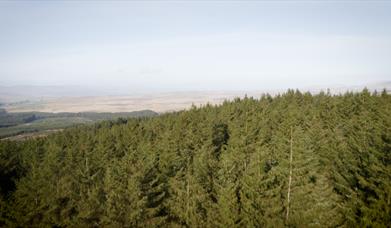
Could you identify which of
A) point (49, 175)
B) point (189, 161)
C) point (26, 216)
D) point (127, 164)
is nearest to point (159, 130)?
point (189, 161)

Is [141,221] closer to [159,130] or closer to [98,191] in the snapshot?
[98,191]

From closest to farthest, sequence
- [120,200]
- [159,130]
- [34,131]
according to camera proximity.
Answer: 1. [120,200]
2. [159,130]
3. [34,131]

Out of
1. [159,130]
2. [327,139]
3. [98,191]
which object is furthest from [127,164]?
[159,130]

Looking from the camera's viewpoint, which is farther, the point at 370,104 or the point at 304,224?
the point at 370,104

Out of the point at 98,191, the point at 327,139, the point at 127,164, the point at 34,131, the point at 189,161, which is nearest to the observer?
the point at 98,191

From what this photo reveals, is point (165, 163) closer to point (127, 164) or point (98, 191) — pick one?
point (127, 164)

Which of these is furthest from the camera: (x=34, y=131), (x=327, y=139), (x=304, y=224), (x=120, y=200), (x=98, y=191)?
(x=34, y=131)

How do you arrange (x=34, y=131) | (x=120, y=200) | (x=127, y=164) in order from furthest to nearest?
(x=34, y=131)
(x=127, y=164)
(x=120, y=200)

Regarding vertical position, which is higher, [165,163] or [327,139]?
[327,139]

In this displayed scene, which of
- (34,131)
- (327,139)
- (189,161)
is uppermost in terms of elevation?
(327,139)
